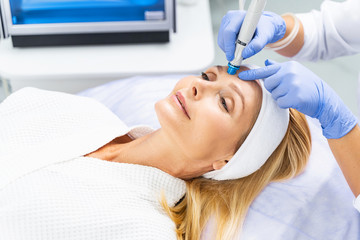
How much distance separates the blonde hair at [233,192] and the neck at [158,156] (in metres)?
0.07

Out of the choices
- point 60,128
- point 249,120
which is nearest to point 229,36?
point 249,120

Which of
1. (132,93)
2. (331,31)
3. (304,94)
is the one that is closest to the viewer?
(304,94)

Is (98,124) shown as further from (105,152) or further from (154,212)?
(154,212)

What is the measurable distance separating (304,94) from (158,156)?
469mm

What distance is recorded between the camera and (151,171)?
138cm

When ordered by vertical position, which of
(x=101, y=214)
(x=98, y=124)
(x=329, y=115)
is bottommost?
(x=101, y=214)

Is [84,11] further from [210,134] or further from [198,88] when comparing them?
[210,134]

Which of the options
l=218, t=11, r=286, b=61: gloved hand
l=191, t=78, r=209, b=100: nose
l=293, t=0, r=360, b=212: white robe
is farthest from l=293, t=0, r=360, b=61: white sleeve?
l=191, t=78, r=209, b=100: nose

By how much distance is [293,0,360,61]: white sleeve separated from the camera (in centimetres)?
152

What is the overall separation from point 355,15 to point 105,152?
0.93m

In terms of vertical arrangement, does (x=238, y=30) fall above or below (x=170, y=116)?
above

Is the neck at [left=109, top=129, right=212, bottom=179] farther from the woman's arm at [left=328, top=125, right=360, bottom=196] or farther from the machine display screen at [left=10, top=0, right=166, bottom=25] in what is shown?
the machine display screen at [left=10, top=0, right=166, bottom=25]

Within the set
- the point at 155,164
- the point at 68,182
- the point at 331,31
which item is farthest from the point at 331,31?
the point at 68,182

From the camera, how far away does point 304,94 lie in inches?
47.4
